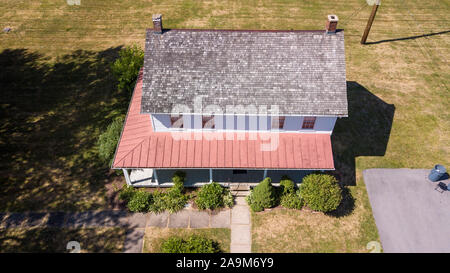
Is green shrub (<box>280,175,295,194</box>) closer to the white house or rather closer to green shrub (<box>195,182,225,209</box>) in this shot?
the white house

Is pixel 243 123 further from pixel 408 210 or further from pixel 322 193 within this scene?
pixel 408 210

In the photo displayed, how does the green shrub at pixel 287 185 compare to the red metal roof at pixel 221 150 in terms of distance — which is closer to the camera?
the red metal roof at pixel 221 150

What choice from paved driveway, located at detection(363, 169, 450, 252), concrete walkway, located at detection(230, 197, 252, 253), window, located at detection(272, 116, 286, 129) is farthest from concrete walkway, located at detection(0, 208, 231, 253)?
paved driveway, located at detection(363, 169, 450, 252)

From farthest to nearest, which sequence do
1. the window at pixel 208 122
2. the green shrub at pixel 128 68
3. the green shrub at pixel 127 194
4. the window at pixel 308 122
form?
the green shrub at pixel 128 68
the green shrub at pixel 127 194
the window at pixel 308 122
the window at pixel 208 122

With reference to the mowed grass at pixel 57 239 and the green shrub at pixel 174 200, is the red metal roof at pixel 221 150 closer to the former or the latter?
the green shrub at pixel 174 200

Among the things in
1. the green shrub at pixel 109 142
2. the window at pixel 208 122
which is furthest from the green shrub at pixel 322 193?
the green shrub at pixel 109 142

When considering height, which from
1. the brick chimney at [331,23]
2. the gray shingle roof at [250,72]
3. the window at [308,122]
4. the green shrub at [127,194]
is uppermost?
the brick chimney at [331,23]
